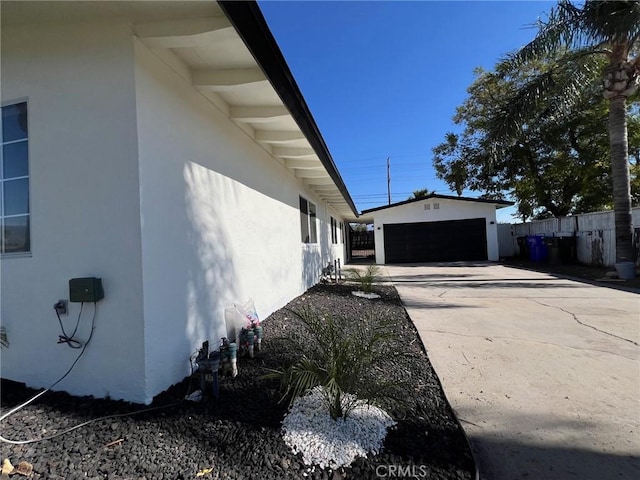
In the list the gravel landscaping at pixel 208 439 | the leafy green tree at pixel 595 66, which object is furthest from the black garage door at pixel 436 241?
the gravel landscaping at pixel 208 439

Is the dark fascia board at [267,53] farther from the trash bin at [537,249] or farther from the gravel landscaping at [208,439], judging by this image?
the trash bin at [537,249]

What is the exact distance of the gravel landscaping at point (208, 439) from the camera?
1.96 m

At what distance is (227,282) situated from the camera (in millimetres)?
4094

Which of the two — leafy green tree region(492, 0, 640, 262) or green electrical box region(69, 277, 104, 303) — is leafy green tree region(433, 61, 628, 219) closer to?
leafy green tree region(492, 0, 640, 262)

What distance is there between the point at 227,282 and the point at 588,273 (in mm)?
12063

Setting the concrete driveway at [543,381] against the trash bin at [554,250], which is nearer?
the concrete driveway at [543,381]

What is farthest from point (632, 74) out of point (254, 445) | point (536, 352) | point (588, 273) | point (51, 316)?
point (51, 316)

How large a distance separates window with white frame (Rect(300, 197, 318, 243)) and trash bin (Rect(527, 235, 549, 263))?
1123 centimetres

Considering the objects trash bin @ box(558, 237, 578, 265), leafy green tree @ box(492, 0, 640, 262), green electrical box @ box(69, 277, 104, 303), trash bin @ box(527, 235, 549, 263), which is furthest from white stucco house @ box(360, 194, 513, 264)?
green electrical box @ box(69, 277, 104, 303)

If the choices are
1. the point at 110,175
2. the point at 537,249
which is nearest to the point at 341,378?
the point at 110,175

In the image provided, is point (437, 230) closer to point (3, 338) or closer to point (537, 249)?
point (537, 249)

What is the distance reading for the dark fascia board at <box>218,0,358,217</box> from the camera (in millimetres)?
2348

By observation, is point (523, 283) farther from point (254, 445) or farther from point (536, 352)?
point (254, 445)

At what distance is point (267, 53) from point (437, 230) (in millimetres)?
17369
